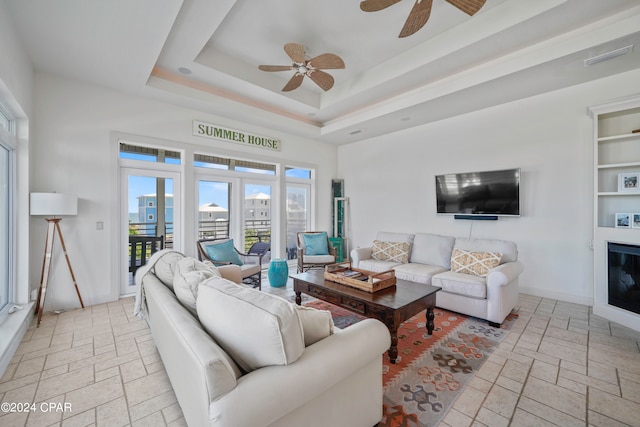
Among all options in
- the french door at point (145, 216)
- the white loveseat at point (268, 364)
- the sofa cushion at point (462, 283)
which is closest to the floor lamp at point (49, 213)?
the french door at point (145, 216)

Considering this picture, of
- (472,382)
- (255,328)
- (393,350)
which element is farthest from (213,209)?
(472,382)

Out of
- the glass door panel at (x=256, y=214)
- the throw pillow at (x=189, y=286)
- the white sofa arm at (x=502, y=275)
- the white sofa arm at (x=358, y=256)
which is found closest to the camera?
the throw pillow at (x=189, y=286)

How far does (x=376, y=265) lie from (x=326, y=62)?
2.84 metres

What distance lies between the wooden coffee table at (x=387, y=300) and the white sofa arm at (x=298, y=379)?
0.89 meters

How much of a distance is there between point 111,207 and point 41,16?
7.35 ft

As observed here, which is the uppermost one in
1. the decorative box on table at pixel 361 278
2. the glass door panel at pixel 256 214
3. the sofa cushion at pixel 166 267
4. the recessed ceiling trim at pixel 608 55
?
the recessed ceiling trim at pixel 608 55

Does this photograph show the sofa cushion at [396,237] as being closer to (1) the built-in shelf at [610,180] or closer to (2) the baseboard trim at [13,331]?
(1) the built-in shelf at [610,180]

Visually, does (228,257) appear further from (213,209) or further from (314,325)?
(314,325)

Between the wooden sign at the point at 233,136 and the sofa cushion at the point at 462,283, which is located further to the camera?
the wooden sign at the point at 233,136

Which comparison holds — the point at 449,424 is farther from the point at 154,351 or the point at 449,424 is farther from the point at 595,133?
the point at 595,133

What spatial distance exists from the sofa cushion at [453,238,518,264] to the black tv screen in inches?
30.3

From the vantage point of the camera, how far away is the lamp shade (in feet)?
10.1

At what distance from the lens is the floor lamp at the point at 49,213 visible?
308 centimetres

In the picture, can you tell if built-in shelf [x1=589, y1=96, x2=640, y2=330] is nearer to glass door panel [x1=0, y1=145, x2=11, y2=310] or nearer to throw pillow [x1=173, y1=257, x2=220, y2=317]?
throw pillow [x1=173, y1=257, x2=220, y2=317]
